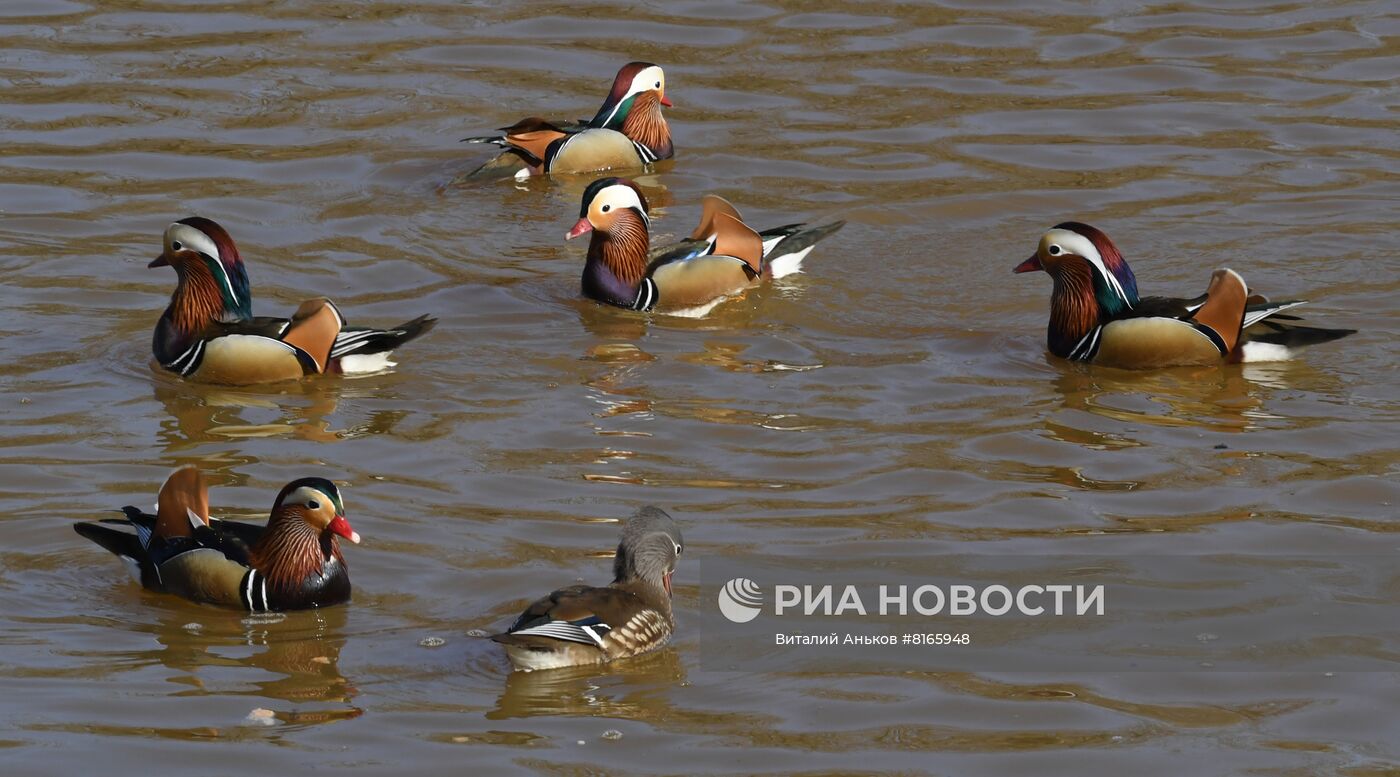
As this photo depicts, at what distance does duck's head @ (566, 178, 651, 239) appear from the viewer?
13.1 metres

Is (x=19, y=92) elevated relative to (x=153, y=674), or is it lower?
elevated

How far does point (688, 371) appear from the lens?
11.6 metres

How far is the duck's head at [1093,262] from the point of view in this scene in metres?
11.8

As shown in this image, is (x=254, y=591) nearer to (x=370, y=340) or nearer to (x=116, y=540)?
(x=116, y=540)

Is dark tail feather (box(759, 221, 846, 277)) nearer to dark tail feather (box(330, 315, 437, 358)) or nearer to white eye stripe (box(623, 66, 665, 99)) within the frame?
dark tail feather (box(330, 315, 437, 358))

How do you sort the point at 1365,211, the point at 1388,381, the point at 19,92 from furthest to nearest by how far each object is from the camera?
the point at 19,92 → the point at 1365,211 → the point at 1388,381

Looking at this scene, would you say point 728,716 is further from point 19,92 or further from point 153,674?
point 19,92

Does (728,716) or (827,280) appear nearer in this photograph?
(728,716)

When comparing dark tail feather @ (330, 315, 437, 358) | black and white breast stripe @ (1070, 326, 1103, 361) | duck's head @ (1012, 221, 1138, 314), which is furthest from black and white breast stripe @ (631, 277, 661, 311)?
black and white breast stripe @ (1070, 326, 1103, 361)

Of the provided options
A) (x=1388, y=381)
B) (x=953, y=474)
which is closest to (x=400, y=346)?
(x=953, y=474)

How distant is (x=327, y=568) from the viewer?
8.42 metres

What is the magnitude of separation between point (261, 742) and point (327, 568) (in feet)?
4.42

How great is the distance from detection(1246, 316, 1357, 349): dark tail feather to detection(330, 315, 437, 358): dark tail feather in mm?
4501

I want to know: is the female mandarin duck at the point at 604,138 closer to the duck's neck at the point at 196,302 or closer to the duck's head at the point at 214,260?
the duck's head at the point at 214,260
